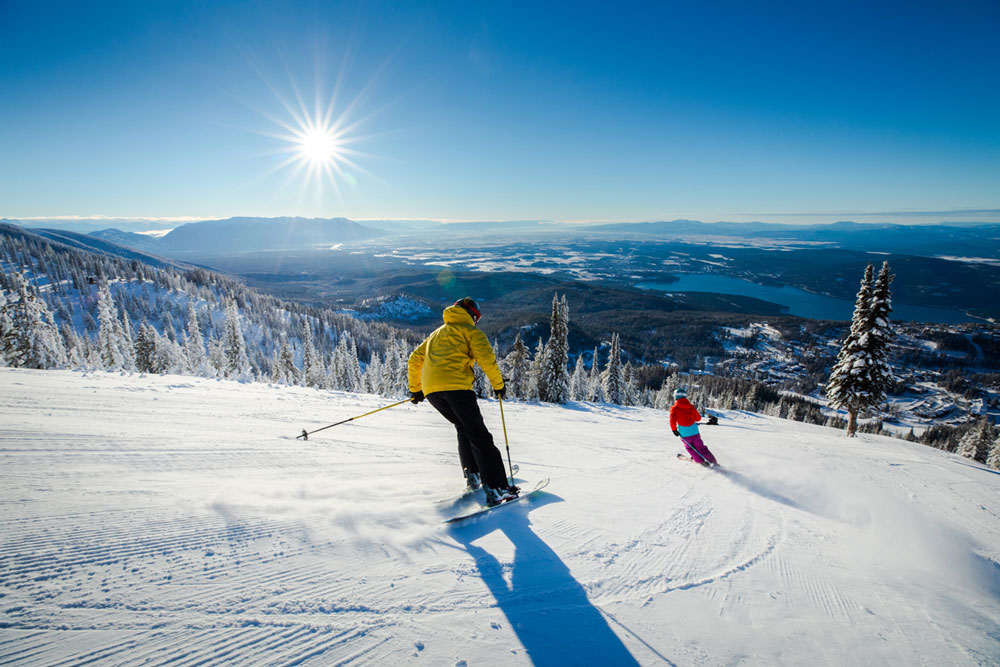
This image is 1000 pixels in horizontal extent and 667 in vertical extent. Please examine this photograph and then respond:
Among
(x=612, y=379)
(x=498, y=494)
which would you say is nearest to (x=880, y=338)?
(x=612, y=379)

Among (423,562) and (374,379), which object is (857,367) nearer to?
(423,562)

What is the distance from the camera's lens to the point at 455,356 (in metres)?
4.45

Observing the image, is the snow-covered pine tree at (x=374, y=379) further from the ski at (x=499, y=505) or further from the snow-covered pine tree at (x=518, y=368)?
the ski at (x=499, y=505)

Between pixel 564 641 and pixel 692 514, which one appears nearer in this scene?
pixel 564 641

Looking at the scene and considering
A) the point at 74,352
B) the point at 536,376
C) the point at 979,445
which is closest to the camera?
the point at 536,376

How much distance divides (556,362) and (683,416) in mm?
24247

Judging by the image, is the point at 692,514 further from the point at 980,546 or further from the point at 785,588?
the point at 980,546

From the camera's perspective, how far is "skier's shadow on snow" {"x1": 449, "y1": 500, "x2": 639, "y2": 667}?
7.45ft

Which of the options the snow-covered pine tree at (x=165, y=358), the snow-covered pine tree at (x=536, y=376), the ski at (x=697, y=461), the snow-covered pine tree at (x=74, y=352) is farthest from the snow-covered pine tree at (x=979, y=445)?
the snow-covered pine tree at (x=165, y=358)

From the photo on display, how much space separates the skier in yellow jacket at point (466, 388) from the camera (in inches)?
171

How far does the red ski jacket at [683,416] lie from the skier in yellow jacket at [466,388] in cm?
431

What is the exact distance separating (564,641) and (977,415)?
18898 centimetres

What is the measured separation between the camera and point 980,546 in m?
4.40

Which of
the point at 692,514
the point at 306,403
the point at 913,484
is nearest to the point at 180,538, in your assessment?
the point at 692,514
